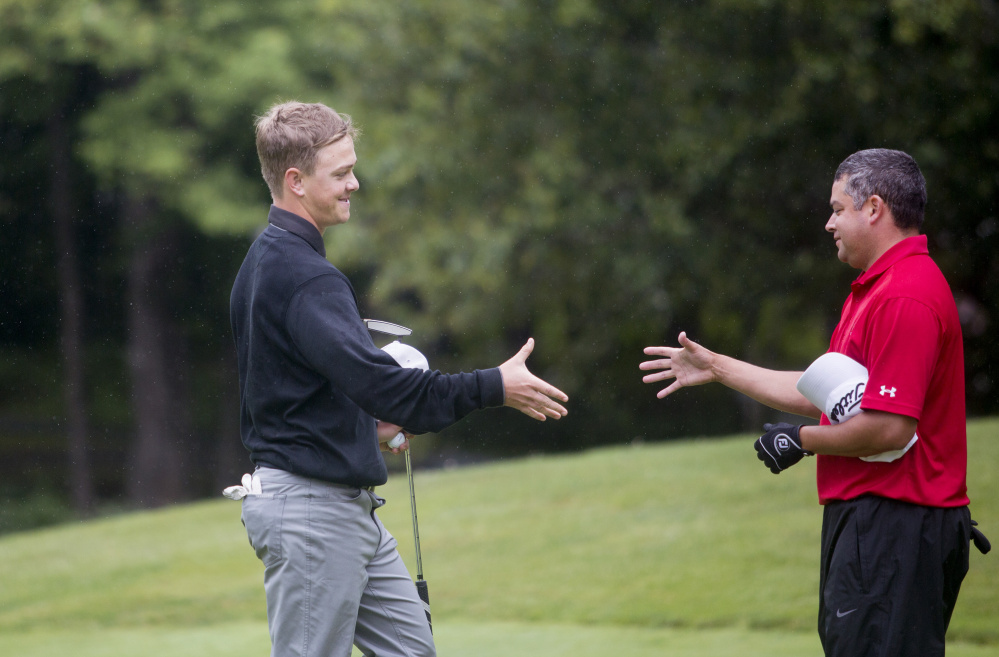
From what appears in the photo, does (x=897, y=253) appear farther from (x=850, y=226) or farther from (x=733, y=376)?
(x=733, y=376)

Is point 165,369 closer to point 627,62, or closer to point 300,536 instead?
point 627,62

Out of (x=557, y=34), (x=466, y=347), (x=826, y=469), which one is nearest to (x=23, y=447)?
(x=466, y=347)

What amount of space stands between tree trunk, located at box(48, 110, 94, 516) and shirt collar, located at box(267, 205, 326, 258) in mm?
17120

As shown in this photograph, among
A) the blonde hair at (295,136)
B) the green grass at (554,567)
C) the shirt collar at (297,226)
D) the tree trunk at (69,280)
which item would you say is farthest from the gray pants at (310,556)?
the tree trunk at (69,280)

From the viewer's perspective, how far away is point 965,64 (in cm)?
1324

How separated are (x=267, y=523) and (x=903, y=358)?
5.86 feet

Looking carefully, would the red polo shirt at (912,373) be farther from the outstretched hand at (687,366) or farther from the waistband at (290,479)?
the waistband at (290,479)

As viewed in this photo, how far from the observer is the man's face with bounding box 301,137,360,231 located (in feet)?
9.67

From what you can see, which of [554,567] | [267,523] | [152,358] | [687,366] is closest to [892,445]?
[687,366]

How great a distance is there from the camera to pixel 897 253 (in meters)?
2.95

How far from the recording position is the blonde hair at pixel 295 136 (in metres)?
2.91

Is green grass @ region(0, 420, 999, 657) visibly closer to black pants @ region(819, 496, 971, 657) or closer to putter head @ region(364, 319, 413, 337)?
black pants @ region(819, 496, 971, 657)

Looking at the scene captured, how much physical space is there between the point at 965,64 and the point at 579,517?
8.29m

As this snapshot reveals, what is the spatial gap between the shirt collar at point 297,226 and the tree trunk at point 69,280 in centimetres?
1712
